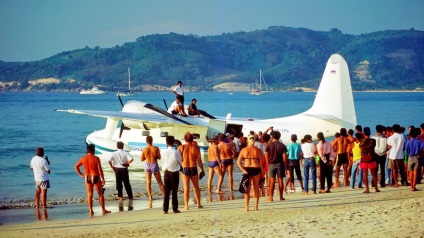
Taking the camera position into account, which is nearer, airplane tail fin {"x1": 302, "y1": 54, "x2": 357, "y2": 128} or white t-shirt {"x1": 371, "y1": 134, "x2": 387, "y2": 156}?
white t-shirt {"x1": 371, "y1": 134, "x2": 387, "y2": 156}

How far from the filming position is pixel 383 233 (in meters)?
11.5

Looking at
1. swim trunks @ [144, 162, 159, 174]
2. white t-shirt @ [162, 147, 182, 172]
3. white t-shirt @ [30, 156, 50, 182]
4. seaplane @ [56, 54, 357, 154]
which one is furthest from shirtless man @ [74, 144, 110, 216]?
seaplane @ [56, 54, 357, 154]

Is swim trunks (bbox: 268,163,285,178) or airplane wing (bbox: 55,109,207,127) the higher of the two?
airplane wing (bbox: 55,109,207,127)

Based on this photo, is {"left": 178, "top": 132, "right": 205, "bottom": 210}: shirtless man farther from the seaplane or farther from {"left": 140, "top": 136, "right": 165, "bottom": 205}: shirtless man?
→ the seaplane

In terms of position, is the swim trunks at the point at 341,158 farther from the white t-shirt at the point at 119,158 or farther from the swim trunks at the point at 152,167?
the white t-shirt at the point at 119,158

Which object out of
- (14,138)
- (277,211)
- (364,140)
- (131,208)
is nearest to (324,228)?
(277,211)

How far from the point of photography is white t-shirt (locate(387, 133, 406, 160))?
58.3 feet

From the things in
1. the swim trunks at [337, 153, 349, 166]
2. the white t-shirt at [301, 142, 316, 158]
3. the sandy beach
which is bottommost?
the sandy beach

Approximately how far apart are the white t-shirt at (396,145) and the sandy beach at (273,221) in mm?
1024

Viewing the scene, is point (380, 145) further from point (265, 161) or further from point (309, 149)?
point (265, 161)

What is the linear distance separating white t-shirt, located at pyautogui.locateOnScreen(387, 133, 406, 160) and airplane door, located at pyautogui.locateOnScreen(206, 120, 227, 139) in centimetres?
1153

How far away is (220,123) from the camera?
28.9m

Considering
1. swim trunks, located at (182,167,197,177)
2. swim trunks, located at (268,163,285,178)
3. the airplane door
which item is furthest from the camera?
the airplane door

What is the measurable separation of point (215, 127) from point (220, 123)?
0.96ft
